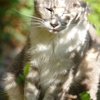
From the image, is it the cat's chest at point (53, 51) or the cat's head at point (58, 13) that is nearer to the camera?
the cat's head at point (58, 13)

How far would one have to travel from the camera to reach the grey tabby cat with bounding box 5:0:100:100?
4.75 metres

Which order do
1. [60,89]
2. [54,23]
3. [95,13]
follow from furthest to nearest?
1. [60,89]
2. [95,13]
3. [54,23]

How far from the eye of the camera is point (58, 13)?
4.68 meters

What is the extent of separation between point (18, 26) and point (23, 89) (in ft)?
12.4

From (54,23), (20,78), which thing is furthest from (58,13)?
(20,78)

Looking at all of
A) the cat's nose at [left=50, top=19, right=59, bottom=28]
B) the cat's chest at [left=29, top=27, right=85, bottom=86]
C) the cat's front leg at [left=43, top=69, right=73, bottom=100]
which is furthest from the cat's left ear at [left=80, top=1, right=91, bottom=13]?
the cat's front leg at [left=43, top=69, right=73, bottom=100]

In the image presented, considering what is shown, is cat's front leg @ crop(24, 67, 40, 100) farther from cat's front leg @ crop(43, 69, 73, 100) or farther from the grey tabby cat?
cat's front leg @ crop(43, 69, 73, 100)

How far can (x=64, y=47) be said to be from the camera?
490 cm

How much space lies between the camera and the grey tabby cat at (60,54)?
475 cm

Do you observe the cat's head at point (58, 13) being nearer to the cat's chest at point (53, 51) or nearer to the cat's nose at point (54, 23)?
the cat's nose at point (54, 23)

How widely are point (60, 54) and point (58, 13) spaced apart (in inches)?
17.0

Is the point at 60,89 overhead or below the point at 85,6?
below

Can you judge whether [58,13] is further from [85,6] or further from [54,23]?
[85,6]

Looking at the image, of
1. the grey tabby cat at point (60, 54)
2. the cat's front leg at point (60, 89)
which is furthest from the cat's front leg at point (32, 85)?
the cat's front leg at point (60, 89)
